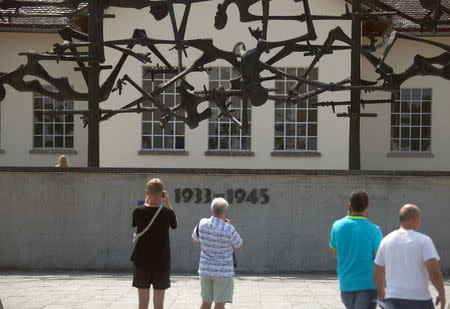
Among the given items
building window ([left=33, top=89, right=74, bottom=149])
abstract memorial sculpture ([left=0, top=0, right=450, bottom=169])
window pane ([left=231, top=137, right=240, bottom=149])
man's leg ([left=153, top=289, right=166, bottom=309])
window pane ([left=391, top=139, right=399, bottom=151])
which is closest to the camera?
man's leg ([left=153, top=289, right=166, bottom=309])

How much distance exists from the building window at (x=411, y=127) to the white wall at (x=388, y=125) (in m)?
0.26

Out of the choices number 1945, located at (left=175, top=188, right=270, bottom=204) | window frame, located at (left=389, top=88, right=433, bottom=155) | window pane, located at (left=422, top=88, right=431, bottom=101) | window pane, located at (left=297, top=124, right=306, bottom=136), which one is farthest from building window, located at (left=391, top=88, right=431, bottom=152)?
number 1945, located at (left=175, top=188, right=270, bottom=204)

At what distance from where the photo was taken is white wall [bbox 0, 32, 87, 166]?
96.7 ft

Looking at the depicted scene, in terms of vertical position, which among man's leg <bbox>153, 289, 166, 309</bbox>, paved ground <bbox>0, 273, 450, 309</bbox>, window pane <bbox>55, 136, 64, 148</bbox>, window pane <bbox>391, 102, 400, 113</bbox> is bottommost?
paved ground <bbox>0, 273, 450, 309</bbox>

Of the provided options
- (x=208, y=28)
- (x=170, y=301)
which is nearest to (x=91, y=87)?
(x=170, y=301)

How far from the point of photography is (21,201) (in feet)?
55.8

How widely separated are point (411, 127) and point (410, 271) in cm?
2225

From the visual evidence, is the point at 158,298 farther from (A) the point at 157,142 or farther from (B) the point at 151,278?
(A) the point at 157,142

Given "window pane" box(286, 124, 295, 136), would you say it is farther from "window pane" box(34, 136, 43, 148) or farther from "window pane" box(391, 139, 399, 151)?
"window pane" box(34, 136, 43, 148)

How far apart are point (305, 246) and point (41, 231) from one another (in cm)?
463

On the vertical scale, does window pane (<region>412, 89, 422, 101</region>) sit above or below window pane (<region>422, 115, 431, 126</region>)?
above

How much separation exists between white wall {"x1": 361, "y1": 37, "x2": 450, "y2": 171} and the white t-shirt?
21272 millimetres

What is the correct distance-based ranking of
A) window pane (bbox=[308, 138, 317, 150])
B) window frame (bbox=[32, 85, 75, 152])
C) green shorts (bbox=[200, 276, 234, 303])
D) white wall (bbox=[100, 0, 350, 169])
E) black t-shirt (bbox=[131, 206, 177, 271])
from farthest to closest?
window frame (bbox=[32, 85, 75, 152])
window pane (bbox=[308, 138, 317, 150])
white wall (bbox=[100, 0, 350, 169])
black t-shirt (bbox=[131, 206, 177, 271])
green shorts (bbox=[200, 276, 234, 303])

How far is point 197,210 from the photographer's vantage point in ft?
55.3
